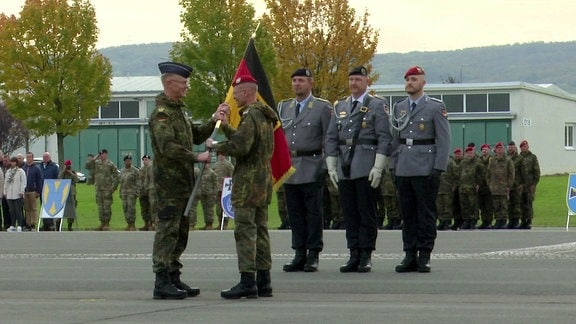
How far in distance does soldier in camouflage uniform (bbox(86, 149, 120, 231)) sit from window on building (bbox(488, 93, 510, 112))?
5521 centimetres

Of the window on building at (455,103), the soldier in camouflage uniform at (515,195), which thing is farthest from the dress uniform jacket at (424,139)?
the window on building at (455,103)

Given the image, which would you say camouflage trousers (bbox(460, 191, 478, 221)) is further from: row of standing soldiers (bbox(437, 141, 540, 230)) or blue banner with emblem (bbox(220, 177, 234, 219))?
blue banner with emblem (bbox(220, 177, 234, 219))

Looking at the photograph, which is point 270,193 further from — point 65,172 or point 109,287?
point 65,172

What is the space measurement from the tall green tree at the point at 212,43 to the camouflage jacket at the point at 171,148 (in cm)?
4619

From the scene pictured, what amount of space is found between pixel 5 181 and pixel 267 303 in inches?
859

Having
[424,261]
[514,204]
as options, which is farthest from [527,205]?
[424,261]

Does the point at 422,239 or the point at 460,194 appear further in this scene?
the point at 460,194

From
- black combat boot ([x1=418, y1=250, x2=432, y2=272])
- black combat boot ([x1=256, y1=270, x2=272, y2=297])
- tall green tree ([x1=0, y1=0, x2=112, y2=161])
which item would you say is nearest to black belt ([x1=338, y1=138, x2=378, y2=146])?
black combat boot ([x1=418, y1=250, x2=432, y2=272])

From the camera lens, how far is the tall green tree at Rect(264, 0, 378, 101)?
2201 inches

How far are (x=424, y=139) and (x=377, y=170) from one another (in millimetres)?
602

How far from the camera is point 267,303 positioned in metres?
11.1

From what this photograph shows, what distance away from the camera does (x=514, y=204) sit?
95.8ft

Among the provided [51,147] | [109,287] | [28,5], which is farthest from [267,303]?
[51,147]

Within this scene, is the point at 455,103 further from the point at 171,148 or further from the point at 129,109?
the point at 171,148
